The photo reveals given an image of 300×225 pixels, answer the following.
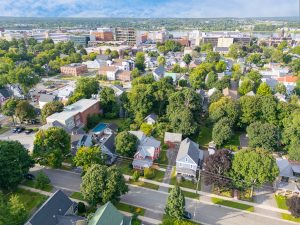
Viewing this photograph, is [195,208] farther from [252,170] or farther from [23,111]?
[23,111]

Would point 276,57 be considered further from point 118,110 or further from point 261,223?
point 261,223

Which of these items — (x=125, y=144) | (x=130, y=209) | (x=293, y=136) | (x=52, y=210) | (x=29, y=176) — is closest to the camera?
(x=52, y=210)

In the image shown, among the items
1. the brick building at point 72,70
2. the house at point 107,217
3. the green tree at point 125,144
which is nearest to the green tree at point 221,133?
the green tree at point 125,144

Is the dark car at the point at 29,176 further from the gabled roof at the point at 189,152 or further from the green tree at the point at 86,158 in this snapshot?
the gabled roof at the point at 189,152

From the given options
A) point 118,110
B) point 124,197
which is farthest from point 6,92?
point 124,197

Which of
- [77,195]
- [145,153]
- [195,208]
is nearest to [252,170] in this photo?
[195,208]
